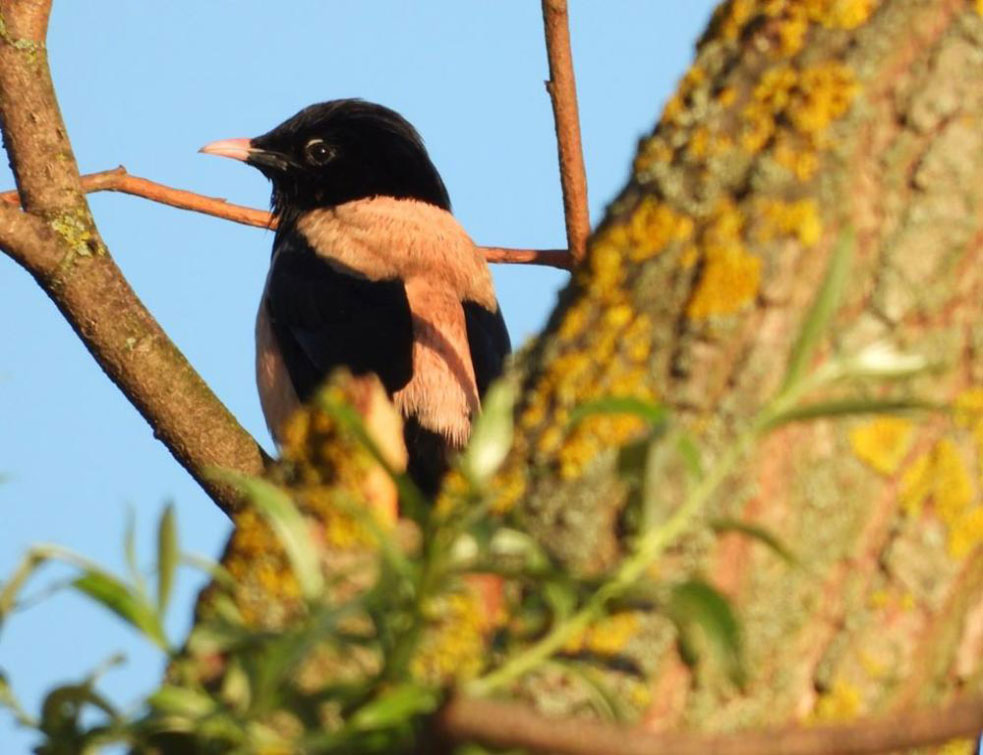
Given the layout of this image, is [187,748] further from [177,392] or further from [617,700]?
[177,392]

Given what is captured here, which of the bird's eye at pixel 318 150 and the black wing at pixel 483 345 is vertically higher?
the bird's eye at pixel 318 150

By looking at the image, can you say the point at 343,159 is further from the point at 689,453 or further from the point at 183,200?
the point at 689,453

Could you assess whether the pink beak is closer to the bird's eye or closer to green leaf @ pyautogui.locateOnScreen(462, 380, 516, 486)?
the bird's eye

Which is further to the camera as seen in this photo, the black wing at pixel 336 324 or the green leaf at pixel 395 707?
the black wing at pixel 336 324

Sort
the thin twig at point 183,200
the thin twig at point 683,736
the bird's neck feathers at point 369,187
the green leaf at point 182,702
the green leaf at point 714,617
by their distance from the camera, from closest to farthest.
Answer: the thin twig at point 683,736 → the green leaf at point 714,617 → the green leaf at point 182,702 → the thin twig at point 183,200 → the bird's neck feathers at point 369,187

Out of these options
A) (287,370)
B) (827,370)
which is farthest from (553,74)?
(827,370)

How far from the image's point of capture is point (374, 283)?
599 centimetres

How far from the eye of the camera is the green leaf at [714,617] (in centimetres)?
137

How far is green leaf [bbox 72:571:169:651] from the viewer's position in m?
1.48

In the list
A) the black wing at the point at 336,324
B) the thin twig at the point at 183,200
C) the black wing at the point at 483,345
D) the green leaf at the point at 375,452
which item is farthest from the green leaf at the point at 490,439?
the black wing at the point at 483,345

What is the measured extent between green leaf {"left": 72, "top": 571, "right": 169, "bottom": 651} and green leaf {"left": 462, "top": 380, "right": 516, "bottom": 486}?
0.32m

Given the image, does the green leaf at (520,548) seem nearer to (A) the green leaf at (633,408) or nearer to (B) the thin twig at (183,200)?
(A) the green leaf at (633,408)

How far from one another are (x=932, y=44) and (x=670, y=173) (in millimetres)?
337

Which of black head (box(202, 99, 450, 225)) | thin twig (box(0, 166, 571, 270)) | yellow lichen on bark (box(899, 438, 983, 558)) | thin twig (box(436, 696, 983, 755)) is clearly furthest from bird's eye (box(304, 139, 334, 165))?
thin twig (box(436, 696, 983, 755))
